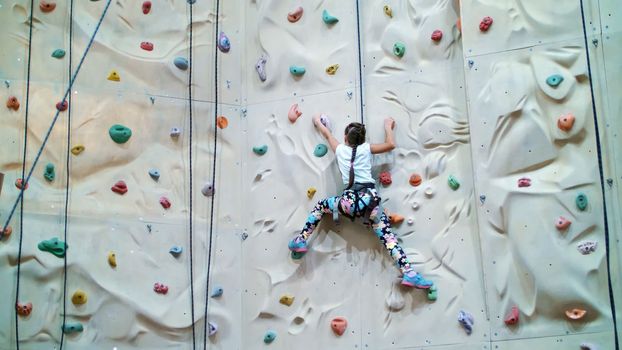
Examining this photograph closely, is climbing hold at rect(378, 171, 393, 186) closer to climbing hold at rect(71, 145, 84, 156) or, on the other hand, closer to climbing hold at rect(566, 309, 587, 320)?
climbing hold at rect(566, 309, 587, 320)

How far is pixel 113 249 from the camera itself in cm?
453

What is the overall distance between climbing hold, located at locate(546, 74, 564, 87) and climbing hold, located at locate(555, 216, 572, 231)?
30.4 inches

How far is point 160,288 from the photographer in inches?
181

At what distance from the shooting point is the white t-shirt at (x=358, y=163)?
181 inches

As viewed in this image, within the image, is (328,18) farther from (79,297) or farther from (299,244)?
(79,297)

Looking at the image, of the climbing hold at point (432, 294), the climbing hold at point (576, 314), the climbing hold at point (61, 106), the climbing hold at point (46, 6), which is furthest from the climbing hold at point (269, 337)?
the climbing hold at point (46, 6)

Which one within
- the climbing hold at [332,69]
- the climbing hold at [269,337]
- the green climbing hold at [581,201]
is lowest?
the climbing hold at [269,337]

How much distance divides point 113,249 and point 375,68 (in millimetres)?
1978

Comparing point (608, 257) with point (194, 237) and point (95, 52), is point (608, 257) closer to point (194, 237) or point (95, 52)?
point (194, 237)

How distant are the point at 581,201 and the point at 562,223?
0.52 feet

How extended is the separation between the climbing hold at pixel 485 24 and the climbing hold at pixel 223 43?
1.68 m

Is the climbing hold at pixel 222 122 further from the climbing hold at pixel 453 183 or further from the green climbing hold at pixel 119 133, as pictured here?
the climbing hold at pixel 453 183

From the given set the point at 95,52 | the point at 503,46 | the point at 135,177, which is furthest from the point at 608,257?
the point at 95,52

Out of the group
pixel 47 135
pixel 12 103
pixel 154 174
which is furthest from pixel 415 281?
pixel 12 103
